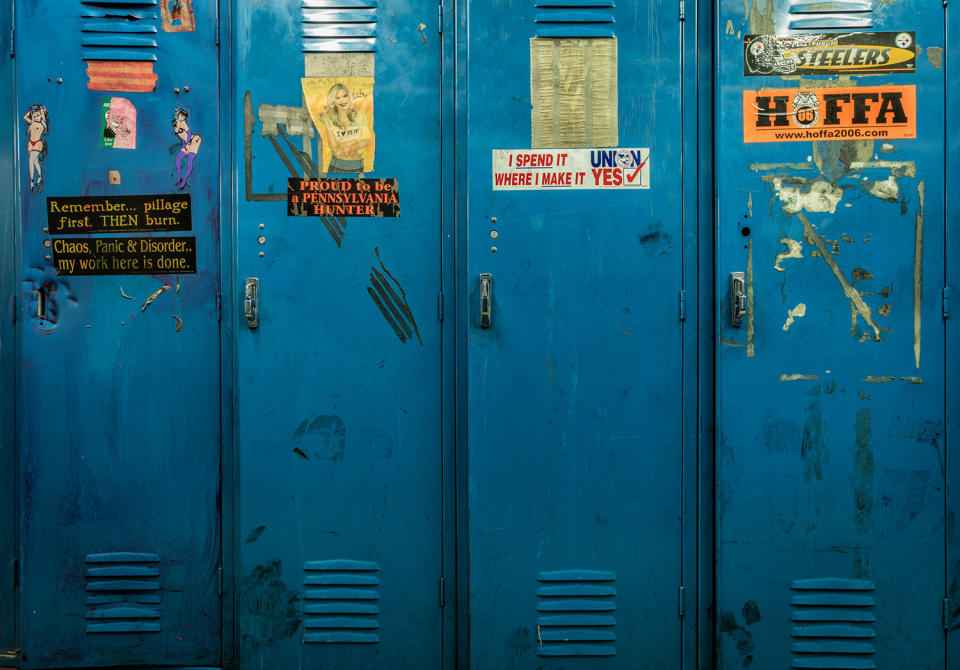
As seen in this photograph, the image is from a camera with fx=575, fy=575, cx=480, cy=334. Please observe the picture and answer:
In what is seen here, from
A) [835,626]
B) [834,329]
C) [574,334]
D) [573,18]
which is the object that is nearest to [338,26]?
[573,18]

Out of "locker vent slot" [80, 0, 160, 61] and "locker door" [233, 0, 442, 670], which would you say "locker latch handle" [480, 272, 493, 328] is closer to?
"locker door" [233, 0, 442, 670]

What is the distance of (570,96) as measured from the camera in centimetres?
182

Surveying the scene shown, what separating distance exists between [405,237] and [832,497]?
5.21ft

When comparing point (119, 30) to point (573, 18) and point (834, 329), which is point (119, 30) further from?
point (834, 329)

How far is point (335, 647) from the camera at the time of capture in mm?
1875

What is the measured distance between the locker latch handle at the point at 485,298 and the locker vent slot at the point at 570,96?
1.48 ft

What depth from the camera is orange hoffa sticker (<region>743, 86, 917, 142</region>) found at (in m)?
1.78

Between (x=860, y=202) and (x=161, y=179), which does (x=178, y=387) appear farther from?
(x=860, y=202)

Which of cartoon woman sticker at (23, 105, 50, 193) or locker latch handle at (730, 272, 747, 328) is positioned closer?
locker latch handle at (730, 272, 747, 328)

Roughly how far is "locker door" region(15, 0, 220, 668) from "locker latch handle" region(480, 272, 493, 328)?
89 cm

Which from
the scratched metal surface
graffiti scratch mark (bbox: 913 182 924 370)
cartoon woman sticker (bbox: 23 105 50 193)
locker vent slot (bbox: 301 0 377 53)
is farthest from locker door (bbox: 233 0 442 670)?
graffiti scratch mark (bbox: 913 182 924 370)

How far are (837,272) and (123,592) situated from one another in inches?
99.3

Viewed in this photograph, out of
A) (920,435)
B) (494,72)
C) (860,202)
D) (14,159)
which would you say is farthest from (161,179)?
(920,435)

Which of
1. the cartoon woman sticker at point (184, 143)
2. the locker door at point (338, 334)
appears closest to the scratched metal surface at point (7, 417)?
the cartoon woman sticker at point (184, 143)
